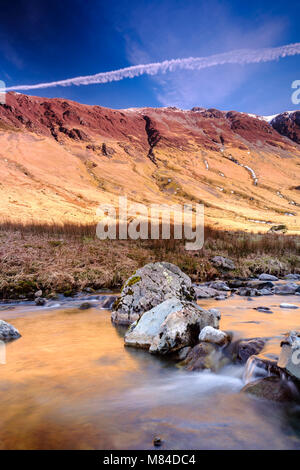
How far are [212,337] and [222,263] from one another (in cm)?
982

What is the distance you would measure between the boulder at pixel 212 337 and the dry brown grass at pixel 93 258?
6.29 m

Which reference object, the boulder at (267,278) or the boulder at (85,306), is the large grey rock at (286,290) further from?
the boulder at (85,306)

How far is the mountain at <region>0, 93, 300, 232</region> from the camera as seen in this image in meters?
54.7

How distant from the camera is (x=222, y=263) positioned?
1474 centimetres

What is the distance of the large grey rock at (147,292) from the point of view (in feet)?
24.6

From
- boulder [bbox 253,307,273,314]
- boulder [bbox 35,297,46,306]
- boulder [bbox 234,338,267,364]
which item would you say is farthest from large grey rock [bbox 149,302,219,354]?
boulder [bbox 35,297,46,306]

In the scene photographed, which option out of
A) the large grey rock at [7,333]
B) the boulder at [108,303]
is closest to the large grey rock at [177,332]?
the large grey rock at [7,333]

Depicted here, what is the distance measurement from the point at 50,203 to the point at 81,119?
86.2 metres

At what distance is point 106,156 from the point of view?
93.6 metres

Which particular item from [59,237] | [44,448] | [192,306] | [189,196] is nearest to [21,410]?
[44,448]

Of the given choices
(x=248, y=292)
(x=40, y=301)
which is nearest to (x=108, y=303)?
(x=40, y=301)

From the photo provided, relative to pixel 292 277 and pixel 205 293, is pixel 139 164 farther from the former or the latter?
pixel 205 293

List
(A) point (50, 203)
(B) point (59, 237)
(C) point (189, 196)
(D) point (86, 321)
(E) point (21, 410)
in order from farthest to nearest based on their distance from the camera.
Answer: (C) point (189, 196)
(A) point (50, 203)
(B) point (59, 237)
(D) point (86, 321)
(E) point (21, 410)

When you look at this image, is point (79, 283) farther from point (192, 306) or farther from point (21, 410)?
point (21, 410)
